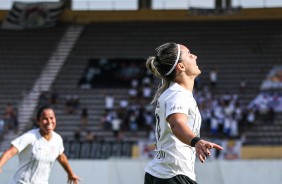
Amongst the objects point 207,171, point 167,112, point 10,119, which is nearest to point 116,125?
point 10,119

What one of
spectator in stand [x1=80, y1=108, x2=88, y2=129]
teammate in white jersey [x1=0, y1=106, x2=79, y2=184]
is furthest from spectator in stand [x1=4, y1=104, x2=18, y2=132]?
teammate in white jersey [x1=0, y1=106, x2=79, y2=184]

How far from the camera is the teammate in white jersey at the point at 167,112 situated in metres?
5.29

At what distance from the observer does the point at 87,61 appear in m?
32.9

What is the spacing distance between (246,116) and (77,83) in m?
7.38

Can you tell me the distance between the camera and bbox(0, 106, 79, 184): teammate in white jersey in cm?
867

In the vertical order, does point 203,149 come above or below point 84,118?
above

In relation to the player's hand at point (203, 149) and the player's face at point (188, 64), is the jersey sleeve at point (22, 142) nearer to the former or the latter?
the player's face at point (188, 64)

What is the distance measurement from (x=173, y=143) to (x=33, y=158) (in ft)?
12.1

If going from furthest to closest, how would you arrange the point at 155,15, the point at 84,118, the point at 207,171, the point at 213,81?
the point at 155,15 < the point at 213,81 < the point at 84,118 < the point at 207,171

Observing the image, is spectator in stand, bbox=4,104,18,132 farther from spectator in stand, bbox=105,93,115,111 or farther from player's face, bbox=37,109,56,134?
player's face, bbox=37,109,56,134

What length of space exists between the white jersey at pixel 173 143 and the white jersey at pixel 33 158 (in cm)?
350

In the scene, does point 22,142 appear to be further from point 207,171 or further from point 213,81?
point 213,81

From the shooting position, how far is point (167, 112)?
5176mm

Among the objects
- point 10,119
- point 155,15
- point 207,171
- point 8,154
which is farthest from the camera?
point 155,15
